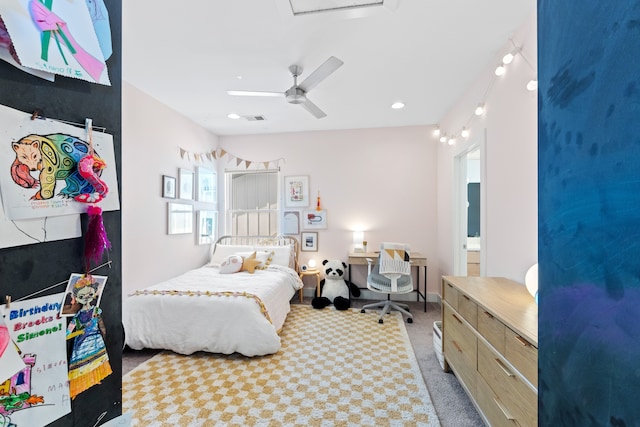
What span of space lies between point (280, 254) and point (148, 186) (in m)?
1.85

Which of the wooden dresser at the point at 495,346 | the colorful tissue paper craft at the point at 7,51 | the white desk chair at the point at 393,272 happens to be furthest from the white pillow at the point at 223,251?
the colorful tissue paper craft at the point at 7,51

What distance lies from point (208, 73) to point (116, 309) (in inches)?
102

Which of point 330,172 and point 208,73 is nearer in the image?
point 208,73

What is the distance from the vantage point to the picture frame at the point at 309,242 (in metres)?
4.35

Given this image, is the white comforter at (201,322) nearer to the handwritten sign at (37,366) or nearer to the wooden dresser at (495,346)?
the wooden dresser at (495,346)

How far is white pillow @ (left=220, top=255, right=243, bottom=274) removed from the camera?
3477 millimetres

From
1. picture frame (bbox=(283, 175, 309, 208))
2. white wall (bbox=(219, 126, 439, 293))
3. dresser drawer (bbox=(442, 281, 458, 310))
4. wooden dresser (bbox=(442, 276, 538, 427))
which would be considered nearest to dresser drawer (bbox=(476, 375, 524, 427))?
wooden dresser (bbox=(442, 276, 538, 427))

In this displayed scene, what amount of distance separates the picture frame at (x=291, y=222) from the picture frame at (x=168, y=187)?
1628 mm

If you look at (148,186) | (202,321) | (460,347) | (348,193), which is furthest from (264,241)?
(460,347)

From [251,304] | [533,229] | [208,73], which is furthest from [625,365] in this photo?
[208,73]

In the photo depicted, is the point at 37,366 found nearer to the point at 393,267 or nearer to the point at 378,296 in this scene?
the point at 393,267

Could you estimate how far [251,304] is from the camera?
2.41 meters

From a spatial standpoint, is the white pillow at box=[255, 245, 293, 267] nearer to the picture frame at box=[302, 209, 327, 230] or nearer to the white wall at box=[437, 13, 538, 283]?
the picture frame at box=[302, 209, 327, 230]

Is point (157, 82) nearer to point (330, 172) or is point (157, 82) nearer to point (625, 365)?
point (330, 172)
